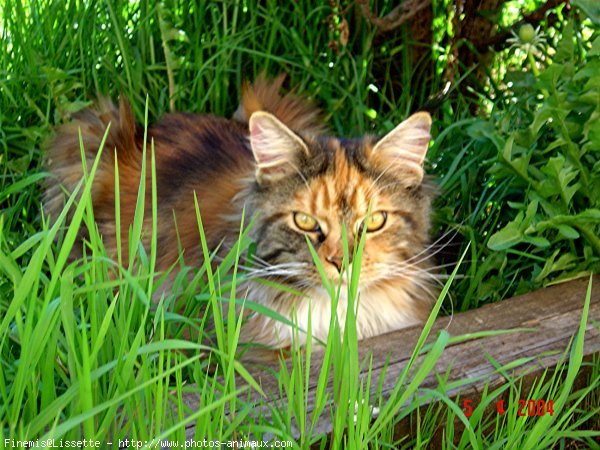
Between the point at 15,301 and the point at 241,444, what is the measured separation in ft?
1.71

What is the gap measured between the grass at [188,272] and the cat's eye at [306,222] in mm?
176

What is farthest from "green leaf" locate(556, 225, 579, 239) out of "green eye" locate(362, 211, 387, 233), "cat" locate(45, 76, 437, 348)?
"green eye" locate(362, 211, 387, 233)

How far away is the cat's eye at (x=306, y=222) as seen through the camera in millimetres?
2795

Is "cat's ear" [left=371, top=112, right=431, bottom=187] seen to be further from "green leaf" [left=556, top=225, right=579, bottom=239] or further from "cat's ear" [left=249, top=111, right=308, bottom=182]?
"green leaf" [left=556, top=225, right=579, bottom=239]

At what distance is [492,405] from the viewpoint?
2506 millimetres

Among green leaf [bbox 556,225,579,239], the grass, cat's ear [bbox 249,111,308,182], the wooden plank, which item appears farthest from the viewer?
green leaf [bbox 556,225,579,239]

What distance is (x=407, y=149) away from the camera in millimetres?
2891

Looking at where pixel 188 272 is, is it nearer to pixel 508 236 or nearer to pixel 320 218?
pixel 320 218
